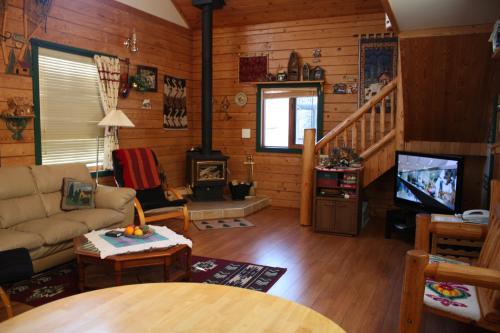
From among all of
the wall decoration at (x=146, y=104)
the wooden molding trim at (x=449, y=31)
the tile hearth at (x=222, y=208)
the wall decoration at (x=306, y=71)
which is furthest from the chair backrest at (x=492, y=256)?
the wall decoration at (x=146, y=104)


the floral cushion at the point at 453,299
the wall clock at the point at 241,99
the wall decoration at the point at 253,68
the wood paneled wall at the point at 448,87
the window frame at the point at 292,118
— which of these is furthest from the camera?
the wall clock at the point at 241,99

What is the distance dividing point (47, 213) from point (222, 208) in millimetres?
2333

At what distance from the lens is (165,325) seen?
1.54m

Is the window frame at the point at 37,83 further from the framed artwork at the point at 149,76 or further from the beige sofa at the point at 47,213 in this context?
the framed artwork at the point at 149,76

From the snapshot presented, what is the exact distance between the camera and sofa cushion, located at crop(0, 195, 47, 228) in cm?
359

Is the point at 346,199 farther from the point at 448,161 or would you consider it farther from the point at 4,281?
the point at 4,281

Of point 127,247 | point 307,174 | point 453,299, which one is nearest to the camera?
point 453,299

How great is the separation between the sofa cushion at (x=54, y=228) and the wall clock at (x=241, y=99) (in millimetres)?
3621

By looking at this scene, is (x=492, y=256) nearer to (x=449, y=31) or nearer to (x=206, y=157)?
(x=449, y=31)

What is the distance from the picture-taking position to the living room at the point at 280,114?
11.0 ft

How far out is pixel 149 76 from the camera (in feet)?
19.2

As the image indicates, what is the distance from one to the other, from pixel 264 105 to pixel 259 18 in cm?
135

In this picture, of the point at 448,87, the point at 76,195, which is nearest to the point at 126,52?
the point at 76,195

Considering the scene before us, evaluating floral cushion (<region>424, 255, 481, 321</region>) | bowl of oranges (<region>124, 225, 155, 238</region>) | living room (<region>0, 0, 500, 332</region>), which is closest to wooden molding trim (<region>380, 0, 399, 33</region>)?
living room (<region>0, 0, 500, 332</region>)
